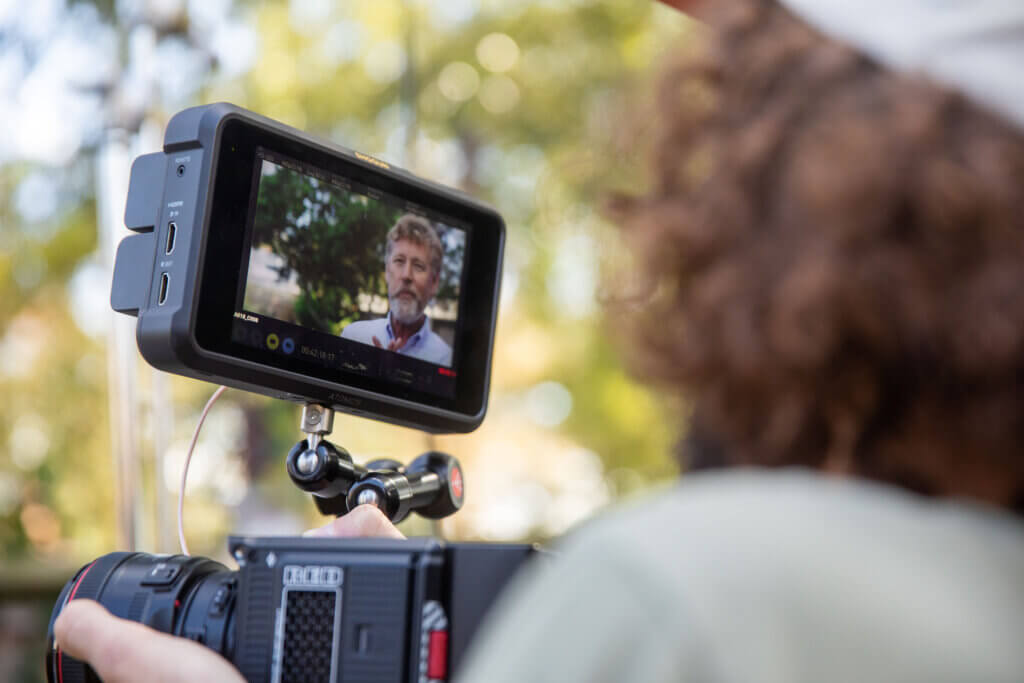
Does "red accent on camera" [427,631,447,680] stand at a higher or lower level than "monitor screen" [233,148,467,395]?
lower

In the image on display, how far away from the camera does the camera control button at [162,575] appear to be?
1016 mm

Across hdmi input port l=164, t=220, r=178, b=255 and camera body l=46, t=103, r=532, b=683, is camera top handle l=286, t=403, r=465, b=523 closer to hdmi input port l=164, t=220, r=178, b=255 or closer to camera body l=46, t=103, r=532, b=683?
camera body l=46, t=103, r=532, b=683

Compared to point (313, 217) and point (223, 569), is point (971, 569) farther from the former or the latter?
point (313, 217)

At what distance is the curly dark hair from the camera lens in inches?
21.0

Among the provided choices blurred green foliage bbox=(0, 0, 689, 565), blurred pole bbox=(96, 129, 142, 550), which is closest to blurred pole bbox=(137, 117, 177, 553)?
blurred pole bbox=(96, 129, 142, 550)

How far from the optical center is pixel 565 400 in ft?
21.3

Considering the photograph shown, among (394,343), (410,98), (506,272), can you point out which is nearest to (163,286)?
(394,343)

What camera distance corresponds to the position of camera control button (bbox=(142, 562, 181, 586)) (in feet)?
3.33

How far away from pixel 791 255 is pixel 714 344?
7 centimetres

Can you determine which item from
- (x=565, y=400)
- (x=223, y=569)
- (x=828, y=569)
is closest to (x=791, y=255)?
(x=828, y=569)

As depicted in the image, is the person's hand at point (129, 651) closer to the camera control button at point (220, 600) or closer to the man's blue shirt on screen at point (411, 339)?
the camera control button at point (220, 600)

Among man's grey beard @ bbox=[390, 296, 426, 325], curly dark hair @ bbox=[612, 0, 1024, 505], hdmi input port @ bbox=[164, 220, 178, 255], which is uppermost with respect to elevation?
hdmi input port @ bbox=[164, 220, 178, 255]

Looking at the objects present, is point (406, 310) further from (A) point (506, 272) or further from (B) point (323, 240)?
(A) point (506, 272)

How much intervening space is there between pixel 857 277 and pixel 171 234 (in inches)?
30.9
